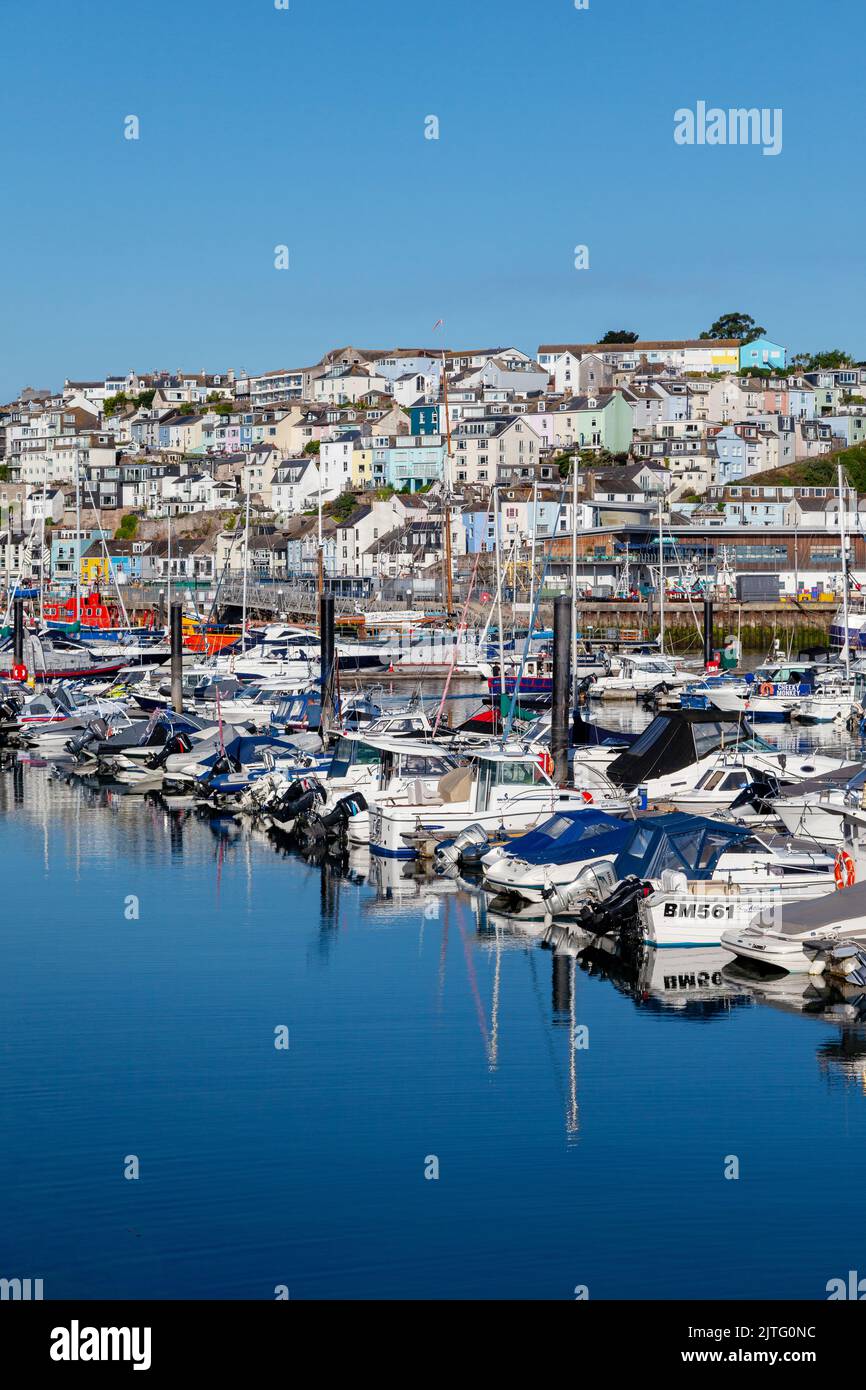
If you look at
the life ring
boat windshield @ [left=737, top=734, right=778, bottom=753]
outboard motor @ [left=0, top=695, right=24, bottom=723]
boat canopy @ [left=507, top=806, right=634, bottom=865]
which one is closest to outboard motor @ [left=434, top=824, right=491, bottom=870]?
boat canopy @ [left=507, top=806, right=634, bottom=865]

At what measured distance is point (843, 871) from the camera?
23875 millimetres

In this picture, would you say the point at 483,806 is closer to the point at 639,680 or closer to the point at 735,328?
the point at 639,680

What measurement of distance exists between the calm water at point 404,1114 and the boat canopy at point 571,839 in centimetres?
121

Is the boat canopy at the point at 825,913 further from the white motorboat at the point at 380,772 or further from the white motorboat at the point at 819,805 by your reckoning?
the white motorboat at the point at 380,772

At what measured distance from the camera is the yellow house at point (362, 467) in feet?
448

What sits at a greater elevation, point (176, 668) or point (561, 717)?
point (176, 668)

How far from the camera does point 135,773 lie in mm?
41500

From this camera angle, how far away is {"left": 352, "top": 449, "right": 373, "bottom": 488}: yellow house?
5374 inches

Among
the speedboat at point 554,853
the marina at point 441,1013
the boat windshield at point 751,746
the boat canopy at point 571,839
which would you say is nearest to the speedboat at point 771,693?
the marina at point 441,1013

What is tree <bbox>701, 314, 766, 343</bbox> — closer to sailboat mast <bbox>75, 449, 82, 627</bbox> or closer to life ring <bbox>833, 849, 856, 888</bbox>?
sailboat mast <bbox>75, 449, 82, 627</bbox>

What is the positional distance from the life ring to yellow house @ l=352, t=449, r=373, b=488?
373 feet

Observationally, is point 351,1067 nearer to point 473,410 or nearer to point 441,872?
point 441,872

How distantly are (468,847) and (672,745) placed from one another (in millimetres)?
6215

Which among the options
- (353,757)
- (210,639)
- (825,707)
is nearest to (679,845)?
(353,757)
